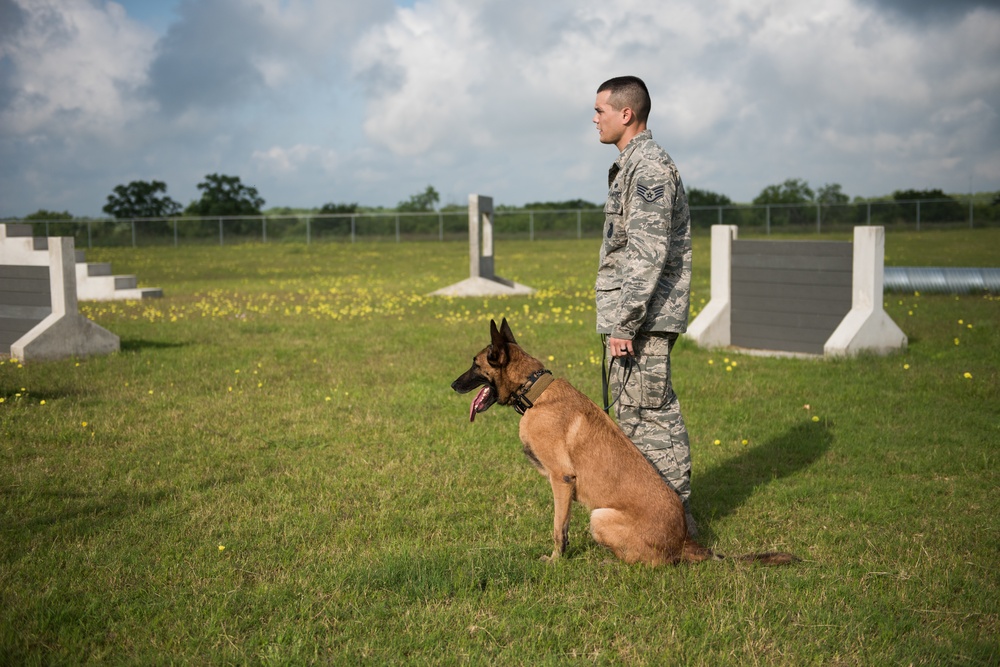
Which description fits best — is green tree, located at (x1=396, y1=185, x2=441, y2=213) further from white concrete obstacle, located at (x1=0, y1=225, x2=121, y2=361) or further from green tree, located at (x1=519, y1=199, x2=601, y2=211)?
white concrete obstacle, located at (x1=0, y1=225, x2=121, y2=361)

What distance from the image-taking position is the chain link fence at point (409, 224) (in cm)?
4344

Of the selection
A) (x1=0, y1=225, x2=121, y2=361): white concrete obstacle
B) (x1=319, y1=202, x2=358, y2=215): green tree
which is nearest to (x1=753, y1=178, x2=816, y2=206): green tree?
(x1=319, y1=202, x2=358, y2=215): green tree

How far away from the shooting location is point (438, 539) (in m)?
5.02

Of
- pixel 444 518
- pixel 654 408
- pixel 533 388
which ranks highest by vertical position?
pixel 533 388

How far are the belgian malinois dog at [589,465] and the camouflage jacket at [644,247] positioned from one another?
523mm

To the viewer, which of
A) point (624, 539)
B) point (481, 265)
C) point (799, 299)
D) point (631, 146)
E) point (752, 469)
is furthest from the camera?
point (481, 265)

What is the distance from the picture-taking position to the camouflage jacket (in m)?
4.49

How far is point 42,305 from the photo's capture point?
37.3ft

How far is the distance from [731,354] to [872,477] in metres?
5.05

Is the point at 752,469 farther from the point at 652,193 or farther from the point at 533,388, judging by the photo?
the point at 652,193

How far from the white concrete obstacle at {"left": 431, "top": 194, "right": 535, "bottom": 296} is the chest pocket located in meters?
14.6

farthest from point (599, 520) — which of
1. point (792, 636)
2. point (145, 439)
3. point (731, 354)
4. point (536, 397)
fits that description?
point (731, 354)

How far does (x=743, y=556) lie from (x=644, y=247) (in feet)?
5.80

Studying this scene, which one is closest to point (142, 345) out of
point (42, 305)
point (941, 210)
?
point (42, 305)
